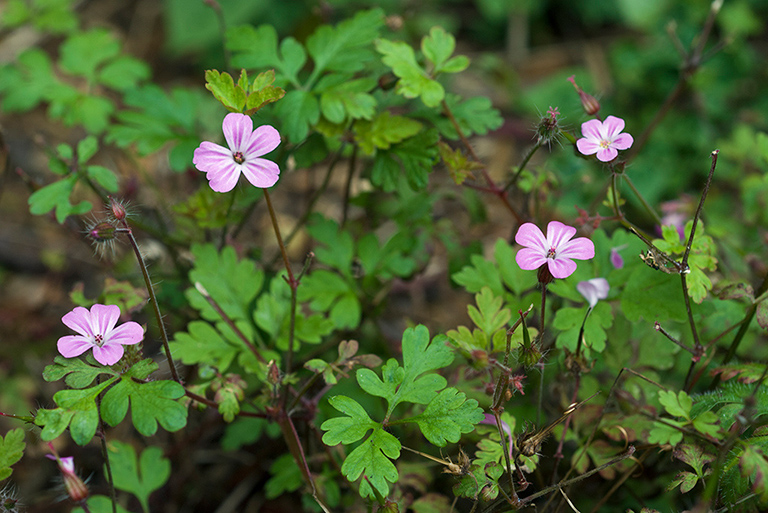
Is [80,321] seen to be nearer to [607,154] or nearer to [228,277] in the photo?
[228,277]

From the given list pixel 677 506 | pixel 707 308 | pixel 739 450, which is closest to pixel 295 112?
pixel 707 308

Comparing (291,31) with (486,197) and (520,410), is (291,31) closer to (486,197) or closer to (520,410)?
(486,197)

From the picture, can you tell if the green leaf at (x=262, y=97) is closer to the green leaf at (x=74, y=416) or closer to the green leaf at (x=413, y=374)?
the green leaf at (x=413, y=374)

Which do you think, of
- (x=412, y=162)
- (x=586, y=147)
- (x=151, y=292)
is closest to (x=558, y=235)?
(x=586, y=147)

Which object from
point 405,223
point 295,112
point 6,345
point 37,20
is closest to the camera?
point 295,112

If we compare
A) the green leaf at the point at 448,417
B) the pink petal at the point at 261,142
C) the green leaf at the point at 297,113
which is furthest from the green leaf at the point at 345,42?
the green leaf at the point at 448,417

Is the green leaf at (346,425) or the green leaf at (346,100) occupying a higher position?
the green leaf at (346,100)
